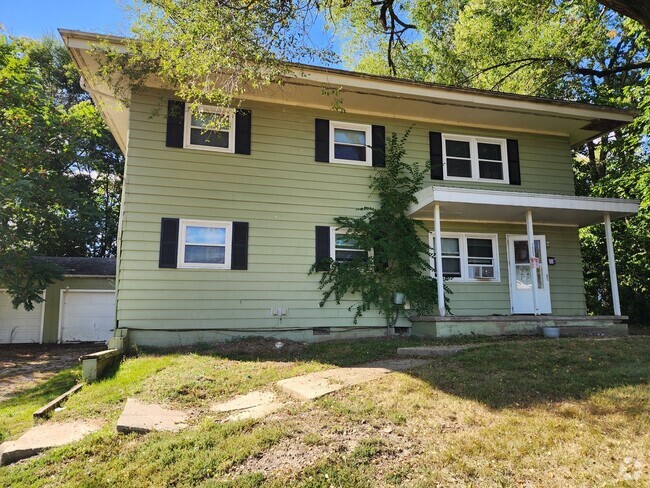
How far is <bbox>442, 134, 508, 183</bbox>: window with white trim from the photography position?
35.5 ft

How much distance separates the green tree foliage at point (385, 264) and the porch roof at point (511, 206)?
52 cm

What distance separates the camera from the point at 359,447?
11.1ft

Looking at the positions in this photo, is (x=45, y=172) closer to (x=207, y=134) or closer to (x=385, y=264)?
(x=207, y=134)

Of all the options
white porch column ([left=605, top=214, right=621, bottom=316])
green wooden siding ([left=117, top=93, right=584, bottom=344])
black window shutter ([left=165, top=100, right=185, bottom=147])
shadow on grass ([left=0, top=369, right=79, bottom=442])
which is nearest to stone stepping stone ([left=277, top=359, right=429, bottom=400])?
shadow on grass ([left=0, top=369, right=79, bottom=442])

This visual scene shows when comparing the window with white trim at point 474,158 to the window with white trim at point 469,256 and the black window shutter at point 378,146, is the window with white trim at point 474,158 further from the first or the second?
the black window shutter at point 378,146

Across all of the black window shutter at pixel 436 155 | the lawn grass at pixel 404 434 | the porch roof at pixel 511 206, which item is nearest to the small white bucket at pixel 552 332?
the porch roof at pixel 511 206

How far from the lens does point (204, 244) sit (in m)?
8.98

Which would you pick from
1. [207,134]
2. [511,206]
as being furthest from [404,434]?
[207,134]

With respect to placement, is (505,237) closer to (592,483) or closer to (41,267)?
(592,483)

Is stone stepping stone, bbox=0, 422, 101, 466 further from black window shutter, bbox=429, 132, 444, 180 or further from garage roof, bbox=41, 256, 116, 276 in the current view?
garage roof, bbox=41, 256, 116, 276

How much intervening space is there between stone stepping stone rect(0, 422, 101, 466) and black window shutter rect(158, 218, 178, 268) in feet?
14.9

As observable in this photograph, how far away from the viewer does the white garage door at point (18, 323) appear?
45.4 feet

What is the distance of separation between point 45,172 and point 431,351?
16.1 m

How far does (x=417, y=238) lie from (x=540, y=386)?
18.6 ft
